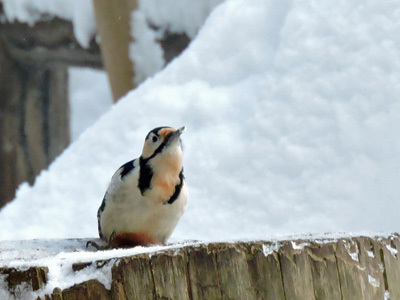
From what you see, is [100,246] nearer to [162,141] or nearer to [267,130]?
[162,141]

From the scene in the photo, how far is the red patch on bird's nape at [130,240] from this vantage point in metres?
2.04

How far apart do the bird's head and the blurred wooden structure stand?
144 inches

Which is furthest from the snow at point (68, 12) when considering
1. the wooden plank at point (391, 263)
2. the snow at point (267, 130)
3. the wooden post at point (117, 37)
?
the wooden plank at point (391, 263)

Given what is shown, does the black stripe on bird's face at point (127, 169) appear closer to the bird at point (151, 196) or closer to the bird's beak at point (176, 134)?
the bird at point (151, 196)

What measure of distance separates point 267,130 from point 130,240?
3.48 ft

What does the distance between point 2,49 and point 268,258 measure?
5187mm

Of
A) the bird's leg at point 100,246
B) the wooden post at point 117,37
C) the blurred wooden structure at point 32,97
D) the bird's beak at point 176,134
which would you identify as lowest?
the bird's leg at point 100,246

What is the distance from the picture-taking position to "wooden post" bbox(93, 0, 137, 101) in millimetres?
4832

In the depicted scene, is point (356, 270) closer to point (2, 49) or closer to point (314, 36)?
point (314, 36)

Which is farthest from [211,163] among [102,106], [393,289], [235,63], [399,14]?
[102,106]

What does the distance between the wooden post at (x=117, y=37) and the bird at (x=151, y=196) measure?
2869 millimetres

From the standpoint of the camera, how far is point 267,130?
298 centimetres

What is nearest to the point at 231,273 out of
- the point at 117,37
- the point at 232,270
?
the point at 232,270

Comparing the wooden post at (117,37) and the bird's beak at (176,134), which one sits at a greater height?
the wooden post at (117,37)
